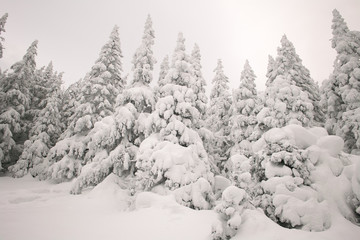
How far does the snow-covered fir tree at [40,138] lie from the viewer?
23.8 m

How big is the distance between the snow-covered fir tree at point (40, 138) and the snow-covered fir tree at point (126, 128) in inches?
427

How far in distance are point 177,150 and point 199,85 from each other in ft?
29.2

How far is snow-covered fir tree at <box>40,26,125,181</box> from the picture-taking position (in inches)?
799

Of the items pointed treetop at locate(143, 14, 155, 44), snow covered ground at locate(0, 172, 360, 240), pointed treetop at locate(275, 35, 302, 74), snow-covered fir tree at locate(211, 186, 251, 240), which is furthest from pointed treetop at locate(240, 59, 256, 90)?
snow-covered fir tree at locate(211, 186, 251, 240)

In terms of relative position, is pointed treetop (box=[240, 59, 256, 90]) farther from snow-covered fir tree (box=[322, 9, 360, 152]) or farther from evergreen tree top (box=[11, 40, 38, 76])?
evergreen tree top (box=[11, 40, 38, 76])

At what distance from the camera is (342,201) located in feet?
25.2

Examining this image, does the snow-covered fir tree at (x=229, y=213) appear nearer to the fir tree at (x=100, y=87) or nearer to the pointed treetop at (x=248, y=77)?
the fir tree at (x=100, y=87)

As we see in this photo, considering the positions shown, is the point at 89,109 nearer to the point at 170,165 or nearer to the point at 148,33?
the point at 148,33

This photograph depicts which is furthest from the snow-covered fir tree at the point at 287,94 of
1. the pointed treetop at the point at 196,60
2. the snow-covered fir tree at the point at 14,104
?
the snow-covered fir tree at the point at 14,104

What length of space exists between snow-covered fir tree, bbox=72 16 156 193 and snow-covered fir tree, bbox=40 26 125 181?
3949 millimetres

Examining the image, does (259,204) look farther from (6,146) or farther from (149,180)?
(6,146)

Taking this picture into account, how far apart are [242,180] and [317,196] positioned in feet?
8.50

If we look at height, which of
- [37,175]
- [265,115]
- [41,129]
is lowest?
[37,175]

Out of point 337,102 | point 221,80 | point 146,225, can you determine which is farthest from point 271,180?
point 221,80
